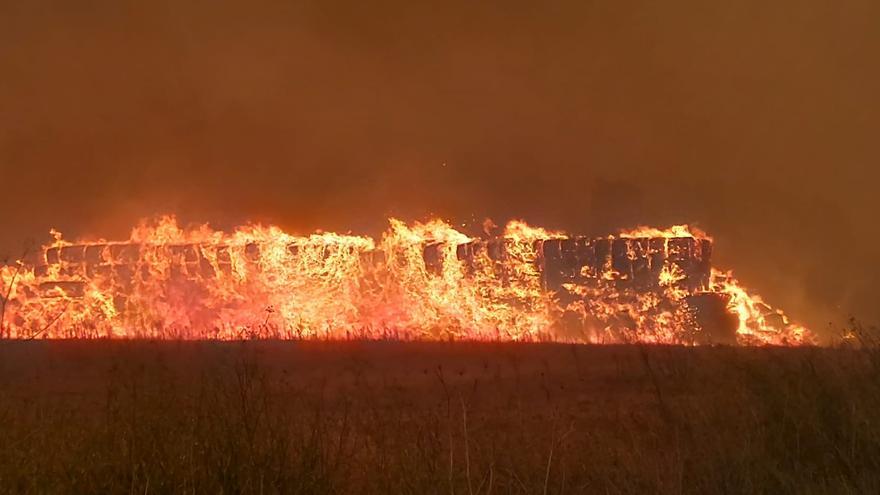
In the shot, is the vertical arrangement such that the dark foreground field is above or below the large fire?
below

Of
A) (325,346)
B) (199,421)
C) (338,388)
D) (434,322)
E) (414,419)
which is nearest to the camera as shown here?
(199,421)

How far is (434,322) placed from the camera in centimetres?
3222

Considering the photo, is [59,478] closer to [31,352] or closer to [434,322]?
[31,352]

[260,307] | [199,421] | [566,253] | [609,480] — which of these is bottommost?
[609,480]

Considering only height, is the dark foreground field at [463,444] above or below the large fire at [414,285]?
below

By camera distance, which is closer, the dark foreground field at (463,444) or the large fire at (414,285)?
the dark foreground field at (463,444)

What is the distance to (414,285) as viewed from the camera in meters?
34.1

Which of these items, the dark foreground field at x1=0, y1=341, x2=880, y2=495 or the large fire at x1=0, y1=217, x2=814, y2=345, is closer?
the dark foreground field at x1=0, y1=341, x2=880, y2=495

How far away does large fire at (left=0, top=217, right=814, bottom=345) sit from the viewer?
33.7m

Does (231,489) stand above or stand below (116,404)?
below

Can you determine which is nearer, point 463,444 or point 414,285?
point 463,444

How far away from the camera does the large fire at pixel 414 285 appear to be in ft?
110

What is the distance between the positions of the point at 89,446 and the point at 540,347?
1996cm

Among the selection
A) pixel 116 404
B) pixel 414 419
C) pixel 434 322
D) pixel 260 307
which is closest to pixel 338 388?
pixel 414 419
